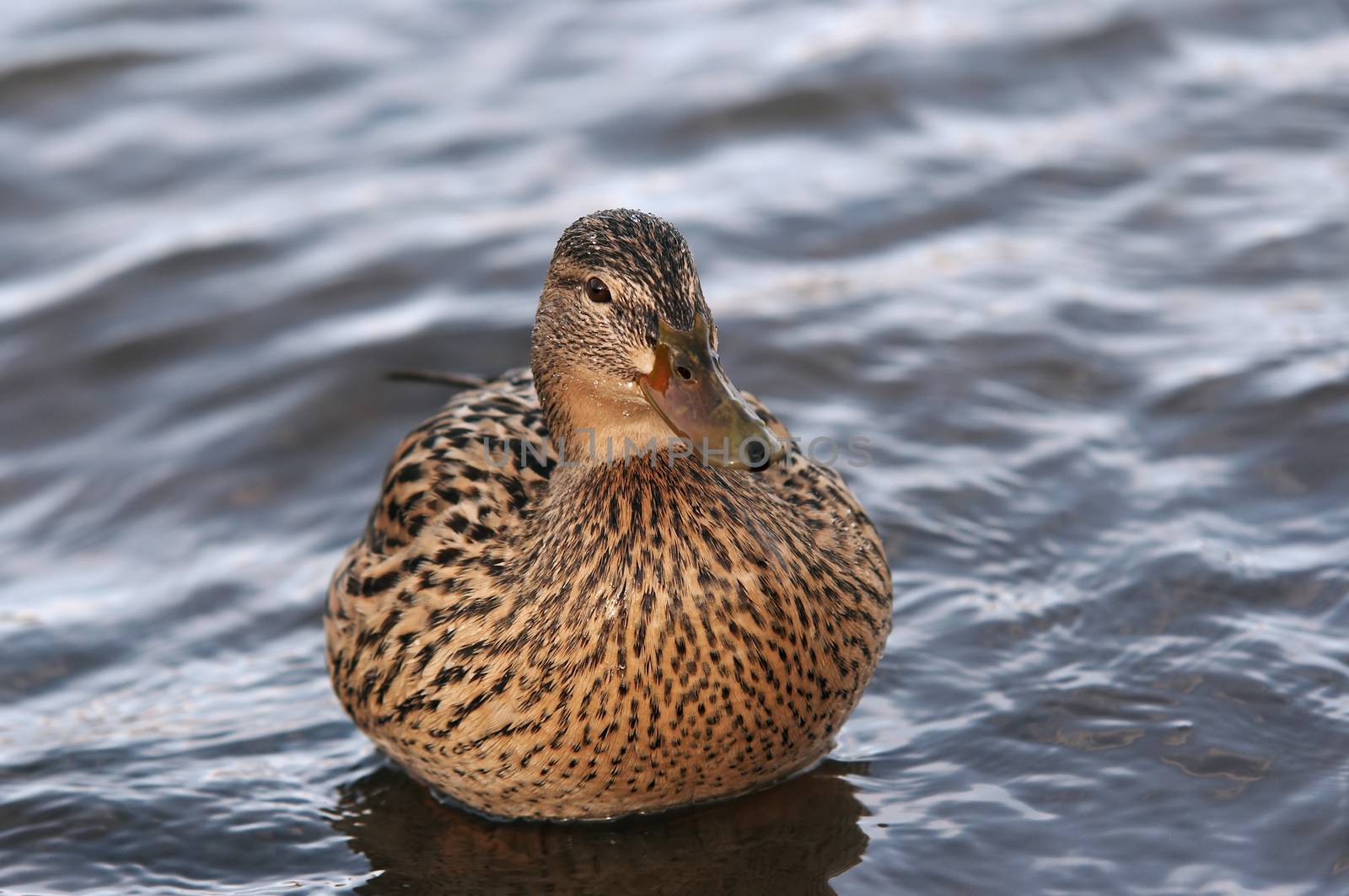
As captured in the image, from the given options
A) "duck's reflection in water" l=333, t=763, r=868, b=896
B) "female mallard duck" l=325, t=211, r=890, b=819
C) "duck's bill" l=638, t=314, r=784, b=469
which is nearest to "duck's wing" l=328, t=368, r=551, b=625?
"female mallard duck" l=325, t=211, r=890, b=819

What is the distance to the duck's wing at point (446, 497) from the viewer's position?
5.09 m

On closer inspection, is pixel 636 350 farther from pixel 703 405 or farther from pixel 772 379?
pixel 772 379

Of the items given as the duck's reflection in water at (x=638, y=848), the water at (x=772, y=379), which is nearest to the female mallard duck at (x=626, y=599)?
the duck's reflection in water at (x=638, y=848)

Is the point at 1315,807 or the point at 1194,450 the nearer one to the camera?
the point at 1315,807

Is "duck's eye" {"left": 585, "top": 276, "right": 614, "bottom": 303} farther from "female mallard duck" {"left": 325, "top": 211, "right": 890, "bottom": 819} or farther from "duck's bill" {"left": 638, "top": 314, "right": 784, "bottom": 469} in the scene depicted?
"duck's bill" {"left": 638, "top": 314, "right": 784, "bottom": 469}

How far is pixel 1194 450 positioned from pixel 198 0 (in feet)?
28.2

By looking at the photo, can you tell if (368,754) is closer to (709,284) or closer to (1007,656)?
(1007,656)

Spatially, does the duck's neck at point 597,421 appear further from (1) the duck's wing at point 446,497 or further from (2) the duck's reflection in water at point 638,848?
(2) the duck's reflection in water at point 638,848

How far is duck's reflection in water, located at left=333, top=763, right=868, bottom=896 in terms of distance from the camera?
194 inches

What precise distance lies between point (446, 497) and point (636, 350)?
103cm

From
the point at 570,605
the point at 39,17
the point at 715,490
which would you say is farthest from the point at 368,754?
the point at 39,17

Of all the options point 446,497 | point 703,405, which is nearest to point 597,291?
point 703,405

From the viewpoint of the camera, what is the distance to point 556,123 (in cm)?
1023

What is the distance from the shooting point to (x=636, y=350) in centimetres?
447
